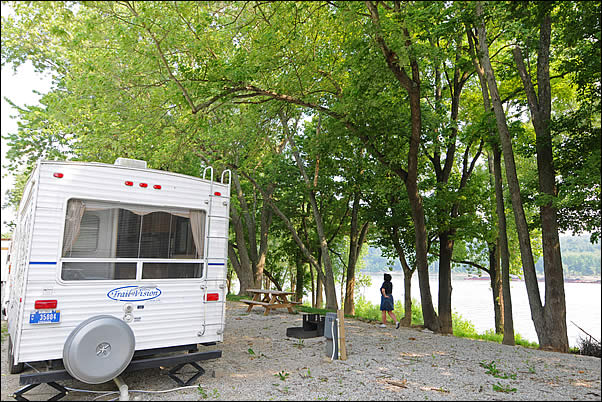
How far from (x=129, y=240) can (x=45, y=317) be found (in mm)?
1316

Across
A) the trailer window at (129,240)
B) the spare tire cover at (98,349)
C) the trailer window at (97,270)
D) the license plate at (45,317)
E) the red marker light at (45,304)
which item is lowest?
the spare tire cover at (98,349)

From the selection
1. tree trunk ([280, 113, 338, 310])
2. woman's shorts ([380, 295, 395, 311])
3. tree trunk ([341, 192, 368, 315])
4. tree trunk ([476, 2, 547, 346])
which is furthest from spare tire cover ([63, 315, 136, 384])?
tree trunk ([341, 192, 368, 315])

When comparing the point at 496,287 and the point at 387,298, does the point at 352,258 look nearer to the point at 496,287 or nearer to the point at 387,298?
the point at 496,287

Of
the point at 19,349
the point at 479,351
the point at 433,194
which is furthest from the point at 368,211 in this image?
the point at 19,349

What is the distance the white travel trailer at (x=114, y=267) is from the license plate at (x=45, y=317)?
0.03 ft

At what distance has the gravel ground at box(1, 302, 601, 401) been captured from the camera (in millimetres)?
5527

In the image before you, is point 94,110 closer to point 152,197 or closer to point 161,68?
point 161,68

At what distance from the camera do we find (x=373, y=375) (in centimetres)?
644

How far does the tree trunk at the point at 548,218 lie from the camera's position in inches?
377

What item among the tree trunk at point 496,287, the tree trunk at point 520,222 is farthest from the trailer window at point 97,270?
the tree trunk at point 496,287

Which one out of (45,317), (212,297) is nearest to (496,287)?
(212,297)

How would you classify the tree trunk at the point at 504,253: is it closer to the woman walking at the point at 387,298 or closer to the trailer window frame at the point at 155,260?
the woman walking at the point at 387,298

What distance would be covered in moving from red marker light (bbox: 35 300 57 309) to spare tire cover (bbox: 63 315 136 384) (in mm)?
399

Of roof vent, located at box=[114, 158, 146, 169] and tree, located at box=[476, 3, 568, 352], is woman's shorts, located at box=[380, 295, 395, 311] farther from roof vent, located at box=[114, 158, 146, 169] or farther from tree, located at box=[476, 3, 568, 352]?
roof vent, located at box=[114, 158, 146, 169]
